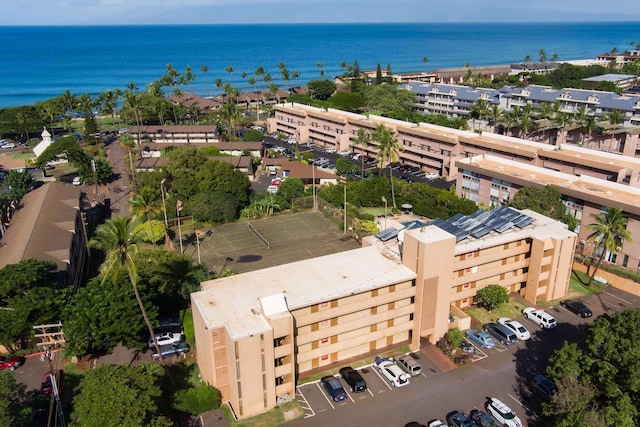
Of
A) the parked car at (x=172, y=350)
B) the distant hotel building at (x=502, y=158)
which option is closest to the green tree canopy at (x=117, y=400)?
the parked car at (x=172, y=350)

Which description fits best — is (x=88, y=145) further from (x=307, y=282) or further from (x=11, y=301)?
(x=307, y=282)

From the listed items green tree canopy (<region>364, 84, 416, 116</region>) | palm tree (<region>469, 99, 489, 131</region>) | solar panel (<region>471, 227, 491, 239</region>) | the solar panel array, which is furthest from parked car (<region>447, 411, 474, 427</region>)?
green tree canopy (<region>364, 84, 416, 116</region>)

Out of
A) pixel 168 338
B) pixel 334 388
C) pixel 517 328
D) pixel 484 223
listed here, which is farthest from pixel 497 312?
pixel 168 338

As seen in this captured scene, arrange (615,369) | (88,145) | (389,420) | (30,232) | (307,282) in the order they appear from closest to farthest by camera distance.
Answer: (615,369)
(389,420)
(307,282)
(30,232)
(88,145)

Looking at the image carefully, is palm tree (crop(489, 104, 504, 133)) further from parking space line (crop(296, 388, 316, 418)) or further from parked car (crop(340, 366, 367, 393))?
parking space line (crop(296, 388, 316, 418))

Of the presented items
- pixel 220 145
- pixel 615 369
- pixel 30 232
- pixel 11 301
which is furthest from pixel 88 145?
pixel 615 369
